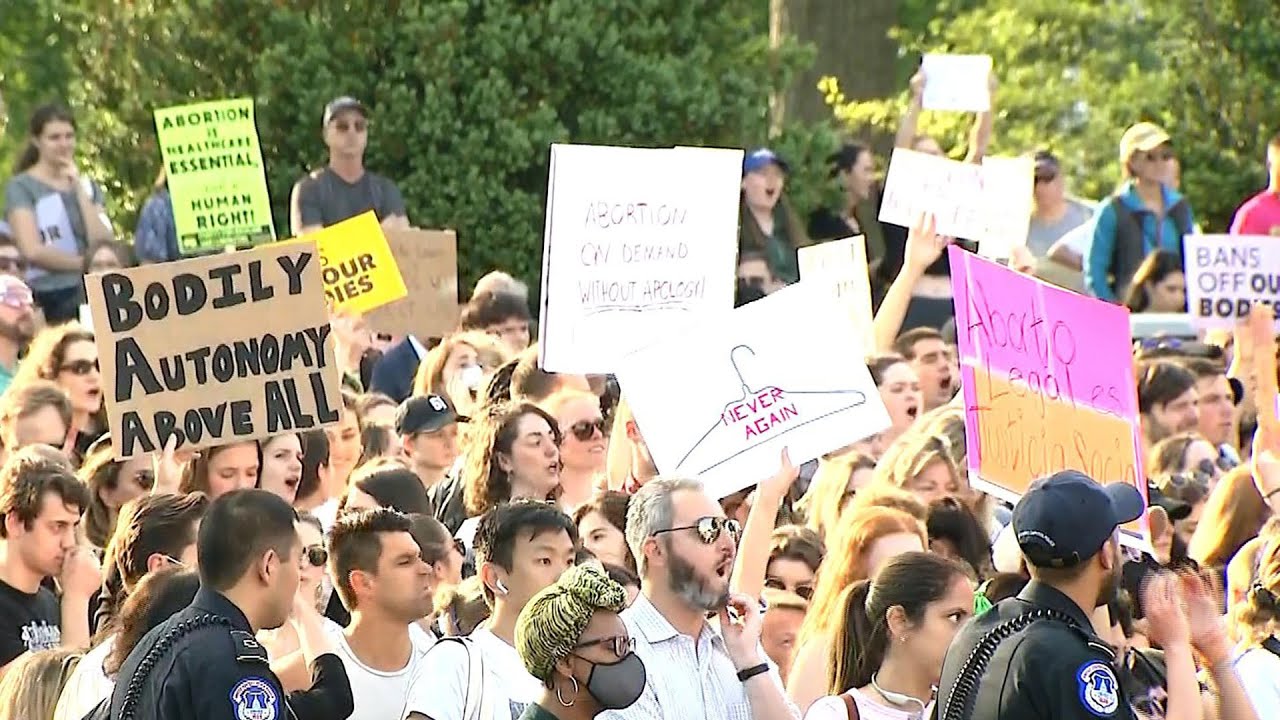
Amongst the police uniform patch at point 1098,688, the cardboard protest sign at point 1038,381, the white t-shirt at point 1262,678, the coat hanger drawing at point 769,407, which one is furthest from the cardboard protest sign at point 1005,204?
the police uniform patch at point 1098,688

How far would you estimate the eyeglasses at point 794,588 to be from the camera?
875cm

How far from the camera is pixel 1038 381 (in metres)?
9.04

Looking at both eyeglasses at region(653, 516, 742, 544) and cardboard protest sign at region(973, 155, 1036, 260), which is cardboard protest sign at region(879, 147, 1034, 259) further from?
eyeglasses at region(653, 516, 742, 544)

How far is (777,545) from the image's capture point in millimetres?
8805

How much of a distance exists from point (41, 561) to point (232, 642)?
2526 millimetres

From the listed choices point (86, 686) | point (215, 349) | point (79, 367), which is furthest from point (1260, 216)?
point (86, 686)

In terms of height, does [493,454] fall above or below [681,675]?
below

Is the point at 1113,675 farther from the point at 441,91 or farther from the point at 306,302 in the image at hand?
the point at 441,91

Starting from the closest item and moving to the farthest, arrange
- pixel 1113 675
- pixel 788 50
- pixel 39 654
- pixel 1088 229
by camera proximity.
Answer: pixel 1113 675 < pixel 39 654 < pixel 1088 229 < pixel 788 50

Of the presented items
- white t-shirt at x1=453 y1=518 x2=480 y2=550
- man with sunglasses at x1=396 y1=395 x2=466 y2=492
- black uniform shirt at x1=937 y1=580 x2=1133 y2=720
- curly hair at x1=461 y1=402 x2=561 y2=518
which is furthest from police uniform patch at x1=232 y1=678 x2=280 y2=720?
man with sunglasses at x1=396 y1=395 x2=466 y2=492

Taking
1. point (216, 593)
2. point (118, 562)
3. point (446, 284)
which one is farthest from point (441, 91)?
point (216, 593)

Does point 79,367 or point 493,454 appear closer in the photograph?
point 493,454

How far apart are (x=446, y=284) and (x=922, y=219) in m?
3.00

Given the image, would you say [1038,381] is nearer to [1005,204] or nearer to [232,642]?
[232,642]
